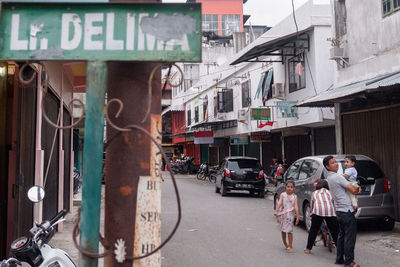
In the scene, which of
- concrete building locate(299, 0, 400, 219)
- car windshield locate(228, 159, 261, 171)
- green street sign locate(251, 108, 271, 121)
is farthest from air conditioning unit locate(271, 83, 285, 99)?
concrete building locate(299, 0, 400, 219)

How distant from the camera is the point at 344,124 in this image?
13086mm

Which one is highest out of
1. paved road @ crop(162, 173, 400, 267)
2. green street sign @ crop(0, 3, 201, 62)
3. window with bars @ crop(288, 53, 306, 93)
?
window with bars @ crop(288, 53, 306, 93)

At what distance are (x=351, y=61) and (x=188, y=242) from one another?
8343mm

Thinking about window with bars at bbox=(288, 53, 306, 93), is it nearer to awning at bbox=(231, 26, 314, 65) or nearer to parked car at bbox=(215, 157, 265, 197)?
awning at bbox=(231, 26, 314, 65)

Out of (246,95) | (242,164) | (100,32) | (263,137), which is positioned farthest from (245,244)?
(246,95)

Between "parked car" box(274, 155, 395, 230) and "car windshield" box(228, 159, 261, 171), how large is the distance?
7.20 m

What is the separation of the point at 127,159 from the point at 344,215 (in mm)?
5039

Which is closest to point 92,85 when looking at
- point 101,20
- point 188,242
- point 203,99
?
point 101,20

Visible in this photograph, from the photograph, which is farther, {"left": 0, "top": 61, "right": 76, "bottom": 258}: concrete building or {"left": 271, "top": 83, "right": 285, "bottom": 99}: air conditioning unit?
{"left": 271, "top": 83, "right": 285, "bottom": 99}: air conditioning unit

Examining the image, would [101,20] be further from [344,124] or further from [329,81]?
[329,81]

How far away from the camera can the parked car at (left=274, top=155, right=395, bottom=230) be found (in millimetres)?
8914

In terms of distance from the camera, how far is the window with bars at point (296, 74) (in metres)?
17.2

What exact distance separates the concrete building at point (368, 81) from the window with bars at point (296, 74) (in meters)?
3.30

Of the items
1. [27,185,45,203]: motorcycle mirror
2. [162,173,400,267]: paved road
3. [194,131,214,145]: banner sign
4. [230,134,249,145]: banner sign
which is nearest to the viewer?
[27,185,45,203]: motorcycle mirror
